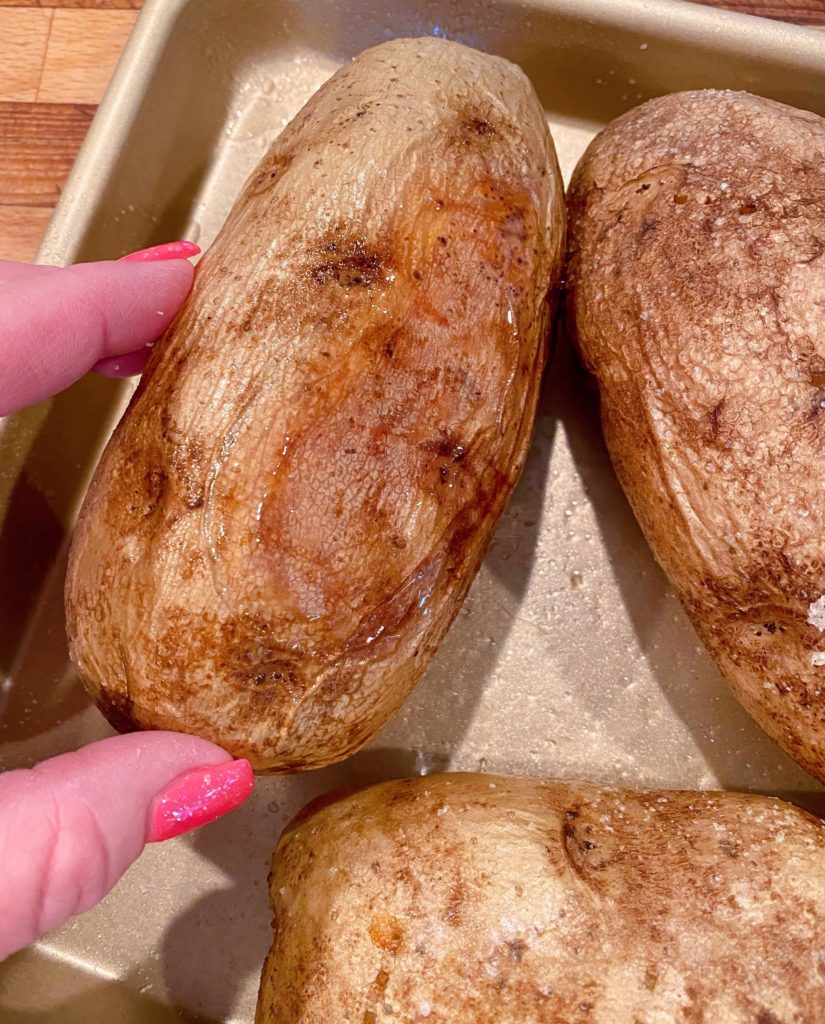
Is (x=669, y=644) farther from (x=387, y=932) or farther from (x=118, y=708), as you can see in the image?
(x=118, y=708)

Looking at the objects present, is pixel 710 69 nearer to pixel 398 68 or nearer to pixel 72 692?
pixel 398 68

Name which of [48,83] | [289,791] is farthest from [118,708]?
[48,83]

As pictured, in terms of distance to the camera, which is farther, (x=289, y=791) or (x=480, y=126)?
(x=289, y=791)

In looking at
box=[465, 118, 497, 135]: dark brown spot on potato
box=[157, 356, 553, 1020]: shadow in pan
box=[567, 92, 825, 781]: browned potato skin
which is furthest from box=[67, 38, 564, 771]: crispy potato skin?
box=[157, 356, 553, 1020]: shadow in pan

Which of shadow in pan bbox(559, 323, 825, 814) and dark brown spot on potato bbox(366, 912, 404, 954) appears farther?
shadow in pan bbox(559, 323, 825, 814)

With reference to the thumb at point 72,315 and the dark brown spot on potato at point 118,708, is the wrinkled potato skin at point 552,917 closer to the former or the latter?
the dark brown spot on potato at point 118,708

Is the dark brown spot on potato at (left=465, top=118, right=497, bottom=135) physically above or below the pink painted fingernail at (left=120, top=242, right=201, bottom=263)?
above

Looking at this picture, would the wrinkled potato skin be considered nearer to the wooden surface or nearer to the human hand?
the human hand
